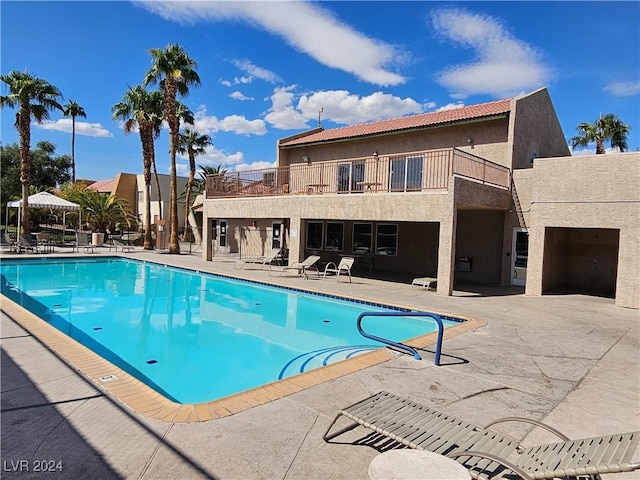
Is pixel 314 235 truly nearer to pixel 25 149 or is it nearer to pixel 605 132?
pixel 25 149

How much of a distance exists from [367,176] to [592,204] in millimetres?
9284

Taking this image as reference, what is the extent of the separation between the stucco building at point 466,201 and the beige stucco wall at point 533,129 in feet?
0.26

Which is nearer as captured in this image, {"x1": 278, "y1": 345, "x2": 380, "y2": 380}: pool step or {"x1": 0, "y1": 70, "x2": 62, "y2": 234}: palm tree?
{"x1": 278, "y1": 345, "x2": 380, "y2": 380}: pool step

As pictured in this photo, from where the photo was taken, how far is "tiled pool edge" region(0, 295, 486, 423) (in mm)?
4461

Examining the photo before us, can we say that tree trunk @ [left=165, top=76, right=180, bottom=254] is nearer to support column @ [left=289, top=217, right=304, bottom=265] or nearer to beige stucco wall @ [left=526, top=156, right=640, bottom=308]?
support column @ [left=289, top=217, right=304, bottom=265]

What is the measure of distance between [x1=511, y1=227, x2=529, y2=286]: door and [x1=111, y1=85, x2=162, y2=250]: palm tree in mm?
22690

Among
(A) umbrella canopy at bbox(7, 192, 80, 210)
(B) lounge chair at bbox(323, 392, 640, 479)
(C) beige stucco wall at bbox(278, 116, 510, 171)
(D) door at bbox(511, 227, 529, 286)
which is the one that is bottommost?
(B) lounge chair at bbox(323, 392, 640, 479)

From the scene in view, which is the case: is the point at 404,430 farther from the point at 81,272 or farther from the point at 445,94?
the point at 445,94

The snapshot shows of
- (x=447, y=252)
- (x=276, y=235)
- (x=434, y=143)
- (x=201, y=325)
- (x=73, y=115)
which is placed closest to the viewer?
(x=201, y=325)

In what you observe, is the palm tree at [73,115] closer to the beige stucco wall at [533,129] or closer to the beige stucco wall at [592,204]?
the beige stucco wall at [533,129]

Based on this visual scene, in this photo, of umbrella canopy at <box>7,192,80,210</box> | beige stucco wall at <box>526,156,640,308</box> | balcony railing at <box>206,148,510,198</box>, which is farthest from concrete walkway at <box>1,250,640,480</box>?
umbrella canopy at <box>7,192,80,210</box>

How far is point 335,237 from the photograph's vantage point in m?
22.9

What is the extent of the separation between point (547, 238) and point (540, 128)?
20.1 feet

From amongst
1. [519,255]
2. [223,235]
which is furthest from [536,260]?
[223,235]
